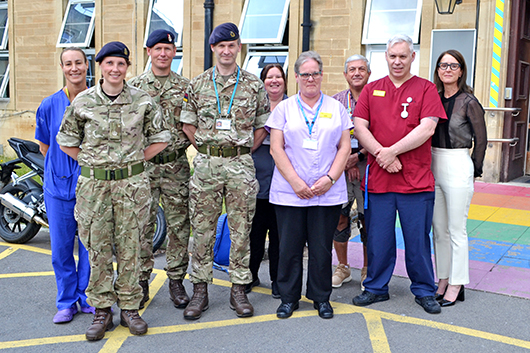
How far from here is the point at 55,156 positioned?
418 cm

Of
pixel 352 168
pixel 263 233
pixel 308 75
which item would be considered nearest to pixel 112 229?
pixel 263 233

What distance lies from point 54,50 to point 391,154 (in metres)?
12.1

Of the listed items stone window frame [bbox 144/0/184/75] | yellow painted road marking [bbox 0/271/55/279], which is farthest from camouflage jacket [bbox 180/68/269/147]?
stone window frame [bbox 144/0/184/75]

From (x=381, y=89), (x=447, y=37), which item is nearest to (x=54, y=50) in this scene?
(x=447, y=37)

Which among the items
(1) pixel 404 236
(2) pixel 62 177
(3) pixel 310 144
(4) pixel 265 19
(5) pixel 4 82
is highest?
(4) pixel 265 19

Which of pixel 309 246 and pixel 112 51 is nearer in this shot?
pixel 112 51

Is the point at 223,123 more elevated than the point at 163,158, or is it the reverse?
the point at 223,123

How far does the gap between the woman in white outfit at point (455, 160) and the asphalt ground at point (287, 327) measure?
1.23ft

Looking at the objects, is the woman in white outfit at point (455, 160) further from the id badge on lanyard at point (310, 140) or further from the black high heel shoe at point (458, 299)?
the id badge on lanyard at point (310, 140)

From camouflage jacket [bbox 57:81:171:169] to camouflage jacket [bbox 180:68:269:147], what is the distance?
1.62ft

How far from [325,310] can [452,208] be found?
1.30 m

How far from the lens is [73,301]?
4309mm

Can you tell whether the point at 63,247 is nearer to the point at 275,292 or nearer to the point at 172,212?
the point at 172,212

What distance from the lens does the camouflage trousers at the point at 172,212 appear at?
440 centimetres
